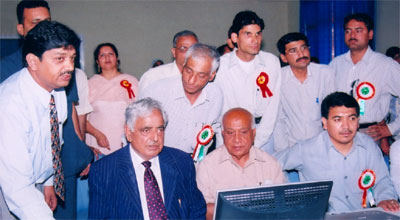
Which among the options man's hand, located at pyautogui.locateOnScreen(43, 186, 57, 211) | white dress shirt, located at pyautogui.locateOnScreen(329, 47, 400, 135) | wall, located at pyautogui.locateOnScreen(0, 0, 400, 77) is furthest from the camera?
wall, located at pyautogui.locateOnScreen(0, 0, 400, 77)

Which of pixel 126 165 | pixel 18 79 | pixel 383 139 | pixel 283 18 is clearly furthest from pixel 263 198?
pixel 283 18

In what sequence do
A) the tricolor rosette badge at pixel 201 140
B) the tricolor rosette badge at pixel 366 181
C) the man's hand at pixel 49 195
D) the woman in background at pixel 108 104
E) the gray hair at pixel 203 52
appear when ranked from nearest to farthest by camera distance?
the man's hand at pixel 49 195, the tricolor rosette badge at pixel 366 181, the gray hair at pixel 203 52, the tricolor rosette badge at pixel 201 140, the woman in background at pixel 108 104

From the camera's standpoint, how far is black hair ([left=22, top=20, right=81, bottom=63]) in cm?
162

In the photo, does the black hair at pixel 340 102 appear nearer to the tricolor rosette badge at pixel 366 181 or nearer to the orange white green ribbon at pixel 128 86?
the tricolor rosette badge at pixel 366 181

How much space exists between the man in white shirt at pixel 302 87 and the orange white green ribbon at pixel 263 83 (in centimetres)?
34

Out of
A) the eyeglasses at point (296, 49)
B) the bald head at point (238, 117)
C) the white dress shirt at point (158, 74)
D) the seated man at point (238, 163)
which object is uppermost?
the eyeglasses at point (296, 49)

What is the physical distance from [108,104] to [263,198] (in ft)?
8.52

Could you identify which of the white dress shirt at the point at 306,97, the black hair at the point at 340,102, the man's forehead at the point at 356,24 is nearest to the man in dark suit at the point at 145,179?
the black hair at the point at 340,102

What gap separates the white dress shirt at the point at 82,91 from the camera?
292 cm

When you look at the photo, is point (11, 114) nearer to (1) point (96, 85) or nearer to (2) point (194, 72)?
(2) point (194, 72)

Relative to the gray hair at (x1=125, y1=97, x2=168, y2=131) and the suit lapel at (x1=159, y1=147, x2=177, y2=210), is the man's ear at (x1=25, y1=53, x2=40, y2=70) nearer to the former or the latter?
the gray hair at (x1=125, y1=97, x2=168, y2=131)

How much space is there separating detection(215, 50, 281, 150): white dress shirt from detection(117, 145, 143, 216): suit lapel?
3.71 feet

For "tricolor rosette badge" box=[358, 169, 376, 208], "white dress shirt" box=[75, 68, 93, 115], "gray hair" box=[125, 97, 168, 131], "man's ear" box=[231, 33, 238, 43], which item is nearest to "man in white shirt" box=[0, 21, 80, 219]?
"gray hair" box=[125, 97, 168, 131]

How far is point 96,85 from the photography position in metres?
3.63
